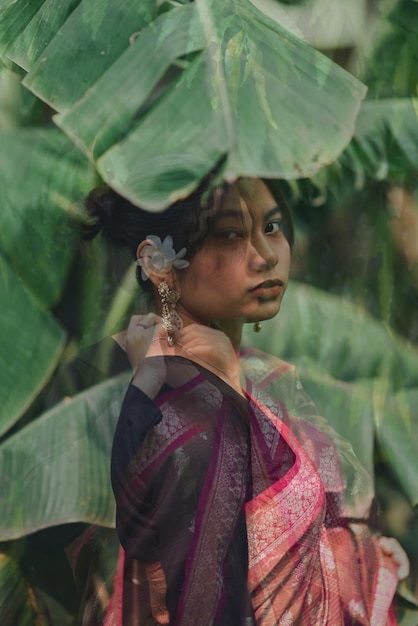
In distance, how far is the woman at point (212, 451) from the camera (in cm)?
109

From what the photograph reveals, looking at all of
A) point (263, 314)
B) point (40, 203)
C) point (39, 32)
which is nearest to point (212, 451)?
point (263, 314)

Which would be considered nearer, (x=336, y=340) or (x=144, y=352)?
(x=144, y=352)

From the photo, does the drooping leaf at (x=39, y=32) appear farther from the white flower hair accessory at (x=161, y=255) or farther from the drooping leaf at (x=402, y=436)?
the drooping leaf at (x=402, y=436)

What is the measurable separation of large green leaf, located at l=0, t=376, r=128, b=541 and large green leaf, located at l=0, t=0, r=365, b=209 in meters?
0.29

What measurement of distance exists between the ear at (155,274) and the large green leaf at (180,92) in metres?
0.05

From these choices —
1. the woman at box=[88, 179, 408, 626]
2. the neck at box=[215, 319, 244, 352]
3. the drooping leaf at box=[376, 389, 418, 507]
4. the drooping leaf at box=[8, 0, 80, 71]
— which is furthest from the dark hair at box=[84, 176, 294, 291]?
the drooping leaf at box=[376, 389, 418, 507]

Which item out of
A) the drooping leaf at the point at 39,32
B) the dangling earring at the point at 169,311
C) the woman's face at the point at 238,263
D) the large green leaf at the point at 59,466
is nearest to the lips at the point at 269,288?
the woman's face at the point at 238,263

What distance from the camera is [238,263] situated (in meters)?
1.11

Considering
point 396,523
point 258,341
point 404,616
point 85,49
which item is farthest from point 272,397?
point 85,49

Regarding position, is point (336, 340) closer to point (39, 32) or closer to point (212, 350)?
point (212, 350)

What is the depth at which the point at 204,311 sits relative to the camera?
1.12 metres

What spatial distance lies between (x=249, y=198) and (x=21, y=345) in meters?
0.36

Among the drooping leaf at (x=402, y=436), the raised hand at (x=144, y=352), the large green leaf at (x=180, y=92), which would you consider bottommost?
the drooping leaf at (x=402, y=436)

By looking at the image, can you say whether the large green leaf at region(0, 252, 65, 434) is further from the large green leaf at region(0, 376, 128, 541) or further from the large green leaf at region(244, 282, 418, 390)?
the large green leaf at region(244, 282, 418, 390)
